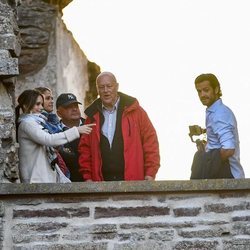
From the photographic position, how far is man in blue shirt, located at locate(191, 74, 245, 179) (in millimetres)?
7770

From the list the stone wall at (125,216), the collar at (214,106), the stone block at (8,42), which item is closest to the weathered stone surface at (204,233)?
the stone wall at (125,216)

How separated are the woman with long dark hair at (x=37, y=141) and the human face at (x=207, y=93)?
0.94 meters

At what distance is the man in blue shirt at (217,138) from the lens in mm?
7770

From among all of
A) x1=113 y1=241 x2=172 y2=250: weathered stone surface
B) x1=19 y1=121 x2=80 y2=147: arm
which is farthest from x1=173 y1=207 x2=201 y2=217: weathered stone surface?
x1=19 y1=121 x2=80 y2=147: arm

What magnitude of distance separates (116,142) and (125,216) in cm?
64

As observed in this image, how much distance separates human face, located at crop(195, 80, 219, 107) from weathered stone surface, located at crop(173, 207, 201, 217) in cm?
87

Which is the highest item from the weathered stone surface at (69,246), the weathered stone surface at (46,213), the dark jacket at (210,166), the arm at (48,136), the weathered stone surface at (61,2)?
the weathered stone surface at (61,2)

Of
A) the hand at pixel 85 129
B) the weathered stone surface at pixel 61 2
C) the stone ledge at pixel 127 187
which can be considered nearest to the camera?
the stone ledge at pixel 127 187

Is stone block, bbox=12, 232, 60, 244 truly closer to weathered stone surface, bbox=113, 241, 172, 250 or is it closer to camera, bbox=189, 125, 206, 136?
weathered stone surface, bbox=113, 241, 172, 250

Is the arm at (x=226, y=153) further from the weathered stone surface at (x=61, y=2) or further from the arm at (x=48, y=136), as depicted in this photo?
→ the weathered stone surface at (x=61, y=2)

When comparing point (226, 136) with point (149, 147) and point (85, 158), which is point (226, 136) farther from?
point (85, 158)

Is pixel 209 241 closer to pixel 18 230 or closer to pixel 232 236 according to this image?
pixel 232 236

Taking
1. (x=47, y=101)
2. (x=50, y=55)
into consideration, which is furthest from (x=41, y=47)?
(x=47, y=101)

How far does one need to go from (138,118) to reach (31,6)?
4882mm
